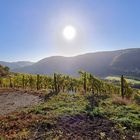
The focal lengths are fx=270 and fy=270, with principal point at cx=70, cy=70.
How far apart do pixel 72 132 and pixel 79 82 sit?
61.9 m

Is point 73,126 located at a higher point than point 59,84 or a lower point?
higher

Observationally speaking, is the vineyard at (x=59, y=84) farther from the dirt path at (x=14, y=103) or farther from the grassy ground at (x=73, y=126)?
the grassy ground at (x=73, y=126)

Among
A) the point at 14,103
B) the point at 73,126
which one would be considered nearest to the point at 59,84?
the point at 14,103

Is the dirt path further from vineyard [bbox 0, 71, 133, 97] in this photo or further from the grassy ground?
vineyard [bbox 0, 71, 133, 97]

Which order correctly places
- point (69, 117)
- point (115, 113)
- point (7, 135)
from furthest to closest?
point (115, 113) → point (69, 117) → point (7, 135)

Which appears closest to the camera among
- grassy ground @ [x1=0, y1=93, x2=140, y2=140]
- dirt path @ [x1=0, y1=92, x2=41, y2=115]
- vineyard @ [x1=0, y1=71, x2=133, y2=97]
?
grassy ground @ [x1=0, y1=93, x2=140, y2=140]

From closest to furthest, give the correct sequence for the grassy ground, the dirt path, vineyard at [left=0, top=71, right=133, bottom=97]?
1. the grassy ground
2. the dirt path
3. vineyard at [left=0, top=71, right=133, bottom=97]

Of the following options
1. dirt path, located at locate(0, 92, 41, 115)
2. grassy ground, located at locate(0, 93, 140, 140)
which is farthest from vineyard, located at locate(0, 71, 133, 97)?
grassy ground, located at locate(0, 93, 140, 140)

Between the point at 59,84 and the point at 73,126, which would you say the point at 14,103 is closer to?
the point at 73,126

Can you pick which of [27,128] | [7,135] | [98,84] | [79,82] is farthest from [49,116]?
[79,82]

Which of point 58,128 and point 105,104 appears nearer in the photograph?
point 58,128

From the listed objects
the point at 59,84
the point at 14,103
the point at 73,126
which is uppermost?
the point at 73,126

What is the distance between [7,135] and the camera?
63.0 ft

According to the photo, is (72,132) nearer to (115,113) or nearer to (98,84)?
(115,113)
